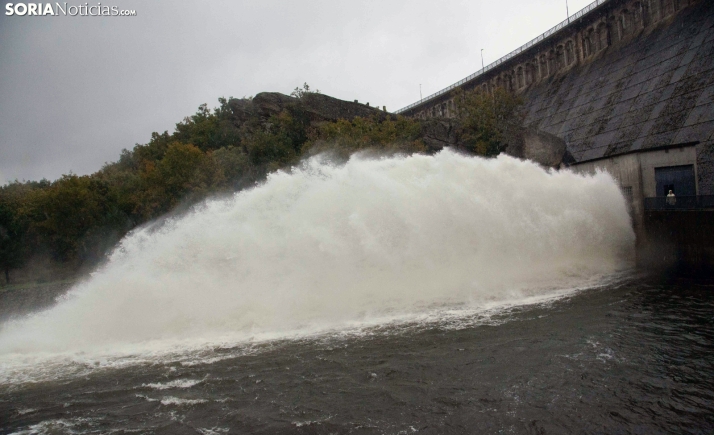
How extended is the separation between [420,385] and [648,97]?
33.7 meters

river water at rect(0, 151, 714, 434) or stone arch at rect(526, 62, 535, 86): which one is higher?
stone arch at rect(526, 62, 535, 86)

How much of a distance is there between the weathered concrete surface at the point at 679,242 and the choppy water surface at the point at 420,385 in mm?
8657

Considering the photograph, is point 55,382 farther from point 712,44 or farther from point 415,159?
point 712,44

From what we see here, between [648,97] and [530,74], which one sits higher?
[530,74]

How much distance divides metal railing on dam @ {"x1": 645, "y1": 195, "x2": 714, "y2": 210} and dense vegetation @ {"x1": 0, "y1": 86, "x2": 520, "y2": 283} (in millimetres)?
13086

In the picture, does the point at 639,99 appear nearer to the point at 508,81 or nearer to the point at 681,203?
the point at 681,203

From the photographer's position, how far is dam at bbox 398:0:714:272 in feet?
84.4

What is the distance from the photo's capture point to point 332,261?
1661 cm

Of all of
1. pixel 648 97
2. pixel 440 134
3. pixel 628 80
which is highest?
pixel 628 80

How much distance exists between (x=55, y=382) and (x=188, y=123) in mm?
44237

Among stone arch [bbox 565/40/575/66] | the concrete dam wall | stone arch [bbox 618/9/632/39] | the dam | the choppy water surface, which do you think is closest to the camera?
the choppy water surface

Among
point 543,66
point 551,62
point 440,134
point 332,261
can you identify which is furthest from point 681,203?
point 543,66

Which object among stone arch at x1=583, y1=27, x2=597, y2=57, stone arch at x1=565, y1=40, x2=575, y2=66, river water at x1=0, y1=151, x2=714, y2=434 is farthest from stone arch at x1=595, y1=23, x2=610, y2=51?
river water at x1=0, y1=151, x2=714, y2=434

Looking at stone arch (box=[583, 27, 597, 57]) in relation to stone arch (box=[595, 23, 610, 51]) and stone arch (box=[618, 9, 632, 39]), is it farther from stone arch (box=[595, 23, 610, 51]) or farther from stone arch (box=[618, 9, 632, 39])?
stone arch (box=[618, 9, 632, 39])
